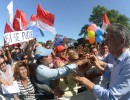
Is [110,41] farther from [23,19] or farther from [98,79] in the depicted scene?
[23,19]

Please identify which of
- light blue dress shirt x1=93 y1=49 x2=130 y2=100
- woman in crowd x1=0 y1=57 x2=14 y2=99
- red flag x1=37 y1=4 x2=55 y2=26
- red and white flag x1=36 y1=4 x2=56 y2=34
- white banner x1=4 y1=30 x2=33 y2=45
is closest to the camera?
light blue dress shirt x1=93 y1=49 x2=130 y2=100

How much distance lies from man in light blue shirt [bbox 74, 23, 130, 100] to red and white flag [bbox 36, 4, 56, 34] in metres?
8.02

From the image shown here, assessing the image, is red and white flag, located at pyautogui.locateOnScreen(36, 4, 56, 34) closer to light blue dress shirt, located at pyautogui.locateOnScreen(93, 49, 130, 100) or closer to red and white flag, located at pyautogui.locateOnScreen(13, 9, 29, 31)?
red and white flag, located at pyautogui.locateOnScreen(13, 9, 29, 31)

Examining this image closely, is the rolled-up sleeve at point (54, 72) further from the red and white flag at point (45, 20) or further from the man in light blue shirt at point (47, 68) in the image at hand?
the red and white flag at point (45, 20)

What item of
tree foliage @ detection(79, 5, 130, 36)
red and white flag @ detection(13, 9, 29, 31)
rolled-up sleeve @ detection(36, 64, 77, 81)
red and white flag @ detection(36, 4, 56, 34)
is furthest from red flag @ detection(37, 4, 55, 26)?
tree foliage @ detection(79, 5, 130, 36)

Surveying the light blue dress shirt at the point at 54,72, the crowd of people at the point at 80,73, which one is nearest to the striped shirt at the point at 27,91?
the crowd of people at the point at 80,73

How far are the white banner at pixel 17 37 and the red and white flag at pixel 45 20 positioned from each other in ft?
7.55

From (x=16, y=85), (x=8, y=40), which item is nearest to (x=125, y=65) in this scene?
(x=16, y=85)

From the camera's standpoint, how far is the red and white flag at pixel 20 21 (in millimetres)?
10508

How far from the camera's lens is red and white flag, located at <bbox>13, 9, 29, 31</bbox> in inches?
414

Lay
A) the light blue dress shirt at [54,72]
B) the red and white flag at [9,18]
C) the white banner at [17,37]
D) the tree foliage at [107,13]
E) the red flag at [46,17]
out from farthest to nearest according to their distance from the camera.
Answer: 1. the tree foliage at [107,13]
2. the red flag at [46,17]
3. the red and white flag at [9,18]
4. the white banner at [17,37]
5. the light blue dress shirt at [54,72]

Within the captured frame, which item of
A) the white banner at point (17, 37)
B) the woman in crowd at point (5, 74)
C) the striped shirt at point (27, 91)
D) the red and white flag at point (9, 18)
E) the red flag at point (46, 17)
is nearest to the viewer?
the striped shirt at point (27, 91)

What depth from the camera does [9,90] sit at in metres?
4.50

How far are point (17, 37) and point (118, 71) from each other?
583cm
